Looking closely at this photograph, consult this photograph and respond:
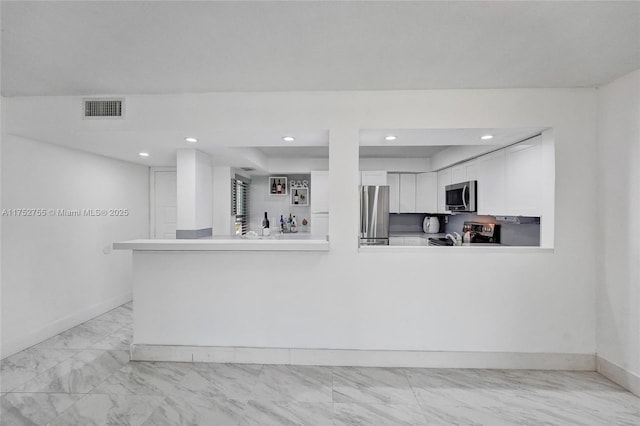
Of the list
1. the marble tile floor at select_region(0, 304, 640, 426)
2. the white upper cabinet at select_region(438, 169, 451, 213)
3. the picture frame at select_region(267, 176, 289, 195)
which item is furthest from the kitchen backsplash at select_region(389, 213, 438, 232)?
the marble tile floor at select_region(0, 304, 640, 426)

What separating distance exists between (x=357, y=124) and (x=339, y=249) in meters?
1.08

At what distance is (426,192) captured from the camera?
5441 mm

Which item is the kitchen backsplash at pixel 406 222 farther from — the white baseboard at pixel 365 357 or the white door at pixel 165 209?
the white door at pixel 165 209

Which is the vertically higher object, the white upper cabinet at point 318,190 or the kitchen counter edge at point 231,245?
the white upper cabinet at point 318,190

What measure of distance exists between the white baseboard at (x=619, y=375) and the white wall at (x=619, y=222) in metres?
0.02

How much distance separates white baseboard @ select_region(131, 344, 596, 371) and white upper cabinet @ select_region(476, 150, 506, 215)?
1495 millimetres

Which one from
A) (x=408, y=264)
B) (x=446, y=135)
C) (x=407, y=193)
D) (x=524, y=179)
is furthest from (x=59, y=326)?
(x=407, y=193)

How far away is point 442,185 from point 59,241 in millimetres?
5355

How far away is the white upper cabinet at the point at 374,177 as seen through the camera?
5359mm

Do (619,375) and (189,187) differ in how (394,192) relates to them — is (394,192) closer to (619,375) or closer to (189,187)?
(189,187)

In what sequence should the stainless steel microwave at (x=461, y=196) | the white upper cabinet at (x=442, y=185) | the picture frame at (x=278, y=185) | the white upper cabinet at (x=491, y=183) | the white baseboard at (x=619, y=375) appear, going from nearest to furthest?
the white baseboard at (x=619, y=375) < the white upper cabinet at (x=491, y=183) < the stainless steel microwave at (x=461, y=196) < the white upper cabinet at (x=442, y=185) < the picture frame at (x=278, y=185)

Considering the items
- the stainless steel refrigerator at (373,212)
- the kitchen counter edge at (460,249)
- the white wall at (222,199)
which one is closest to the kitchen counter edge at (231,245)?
the kitchen counter edge at (460,249)

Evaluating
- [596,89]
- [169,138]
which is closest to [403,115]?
[596,89]

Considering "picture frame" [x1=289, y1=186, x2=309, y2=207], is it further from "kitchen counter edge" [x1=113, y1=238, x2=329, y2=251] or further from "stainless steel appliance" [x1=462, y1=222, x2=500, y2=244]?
"kitchen counter edge" [x1=113, y1=238, x2=329, y2=251]
